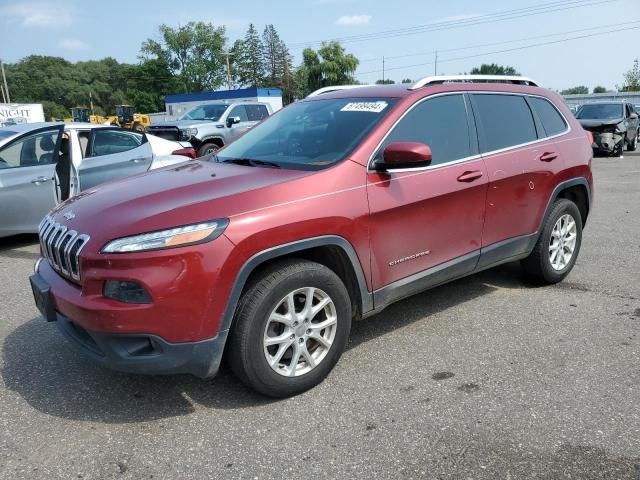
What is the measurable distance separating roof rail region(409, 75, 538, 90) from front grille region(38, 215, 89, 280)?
2421 mm

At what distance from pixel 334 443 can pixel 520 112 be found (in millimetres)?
3180

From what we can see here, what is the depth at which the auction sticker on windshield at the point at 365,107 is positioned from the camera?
144 inches

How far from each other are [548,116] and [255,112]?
40.0 feet

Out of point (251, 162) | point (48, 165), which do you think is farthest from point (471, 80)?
point (48, 165)

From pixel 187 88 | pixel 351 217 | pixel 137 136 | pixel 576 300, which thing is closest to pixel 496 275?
pixel 576 300

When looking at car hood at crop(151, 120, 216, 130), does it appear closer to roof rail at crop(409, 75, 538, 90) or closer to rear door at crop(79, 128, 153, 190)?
rear door at crop(79, 128, 153, 190)

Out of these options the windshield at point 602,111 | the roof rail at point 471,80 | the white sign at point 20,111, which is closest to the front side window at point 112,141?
the roof rail at point 471,80

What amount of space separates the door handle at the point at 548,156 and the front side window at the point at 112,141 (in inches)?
218

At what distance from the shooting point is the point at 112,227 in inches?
107

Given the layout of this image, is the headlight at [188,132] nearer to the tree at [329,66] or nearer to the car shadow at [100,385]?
the car shadow at [100,385]

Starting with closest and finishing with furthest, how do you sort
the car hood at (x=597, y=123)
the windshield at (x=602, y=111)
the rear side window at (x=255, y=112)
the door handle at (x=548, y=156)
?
the door handle at (x=548, y=156), the rear side window at (x=255, y=112), the car hood at (x=597, y=123), the windshield at (x=602, y=111)

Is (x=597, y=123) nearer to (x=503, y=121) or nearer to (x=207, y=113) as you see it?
(x=207, y=113)

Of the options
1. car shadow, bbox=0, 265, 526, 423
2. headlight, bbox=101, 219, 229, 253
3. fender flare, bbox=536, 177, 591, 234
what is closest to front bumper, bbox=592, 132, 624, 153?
fender flare, bbox=536, 177, 591, 234

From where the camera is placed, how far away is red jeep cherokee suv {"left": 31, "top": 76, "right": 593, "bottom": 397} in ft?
8.71
